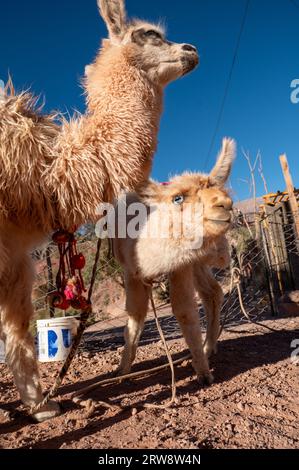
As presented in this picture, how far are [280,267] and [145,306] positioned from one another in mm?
7025

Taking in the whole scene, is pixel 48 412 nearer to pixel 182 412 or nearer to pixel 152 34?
pixel 182 412

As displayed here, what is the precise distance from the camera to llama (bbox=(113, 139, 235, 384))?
280 centimetres

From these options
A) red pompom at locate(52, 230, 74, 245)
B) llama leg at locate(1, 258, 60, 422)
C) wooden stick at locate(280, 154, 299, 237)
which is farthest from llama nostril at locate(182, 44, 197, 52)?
wooden stick at locate(280, 154, 299, 237)

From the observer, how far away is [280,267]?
31.4 ft

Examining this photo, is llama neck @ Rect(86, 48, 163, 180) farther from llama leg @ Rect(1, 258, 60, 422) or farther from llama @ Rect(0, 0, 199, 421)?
llama leg @ Rect(1, 258, 60, 422)

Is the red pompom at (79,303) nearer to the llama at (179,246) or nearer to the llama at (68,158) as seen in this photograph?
the llama at (68,158)

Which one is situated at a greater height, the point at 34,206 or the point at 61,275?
the point at 34,206

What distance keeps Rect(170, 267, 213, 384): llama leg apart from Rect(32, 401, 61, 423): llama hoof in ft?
3.66

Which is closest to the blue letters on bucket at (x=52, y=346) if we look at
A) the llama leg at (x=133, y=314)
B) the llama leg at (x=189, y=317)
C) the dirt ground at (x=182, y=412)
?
the dirt ground at (x=182, y=412)

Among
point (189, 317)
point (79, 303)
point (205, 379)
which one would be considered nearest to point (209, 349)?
point (205, 379)

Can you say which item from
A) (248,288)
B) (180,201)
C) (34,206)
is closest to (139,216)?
(180,201)

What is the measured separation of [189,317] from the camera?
310 centimetres

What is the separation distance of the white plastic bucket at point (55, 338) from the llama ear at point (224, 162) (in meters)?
2.31
